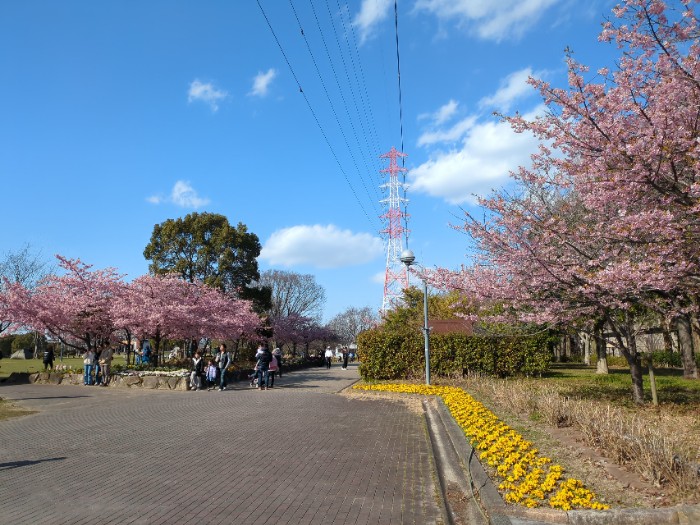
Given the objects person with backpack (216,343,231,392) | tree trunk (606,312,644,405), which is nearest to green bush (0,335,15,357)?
person with backpack (216,343,231,392)

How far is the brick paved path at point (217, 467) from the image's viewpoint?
5039 millimetres

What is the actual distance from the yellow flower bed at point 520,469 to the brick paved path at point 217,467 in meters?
0.81

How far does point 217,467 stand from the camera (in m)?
6.82

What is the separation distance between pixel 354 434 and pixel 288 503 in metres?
4.12

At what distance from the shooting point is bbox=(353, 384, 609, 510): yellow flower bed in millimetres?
4840

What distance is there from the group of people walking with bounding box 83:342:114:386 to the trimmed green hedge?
9668 mm

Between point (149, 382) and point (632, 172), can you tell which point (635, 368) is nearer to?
point (632, 172)

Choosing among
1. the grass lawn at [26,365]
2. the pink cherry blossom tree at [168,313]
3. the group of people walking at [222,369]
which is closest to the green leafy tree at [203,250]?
the grass lawn at [26,365]

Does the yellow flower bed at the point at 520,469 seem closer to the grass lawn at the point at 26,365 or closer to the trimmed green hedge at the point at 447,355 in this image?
the trimmed green hedge at the point at 447,355

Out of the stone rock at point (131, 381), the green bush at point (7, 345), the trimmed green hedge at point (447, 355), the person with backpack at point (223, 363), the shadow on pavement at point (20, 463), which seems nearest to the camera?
the shadow on pavement at point (20, 463)

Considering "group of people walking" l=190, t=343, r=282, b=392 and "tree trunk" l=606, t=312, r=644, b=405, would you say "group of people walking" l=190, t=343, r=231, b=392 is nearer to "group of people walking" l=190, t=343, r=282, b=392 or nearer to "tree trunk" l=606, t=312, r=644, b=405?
"group of people walking" l=190, t=343, r=282, b=392

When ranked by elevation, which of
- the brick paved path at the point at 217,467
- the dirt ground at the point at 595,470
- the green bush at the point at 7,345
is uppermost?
the green bush at the point at 7,345

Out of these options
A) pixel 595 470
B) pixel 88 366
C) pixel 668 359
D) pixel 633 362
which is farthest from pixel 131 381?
pixel 668 359

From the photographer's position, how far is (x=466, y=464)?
666cm
